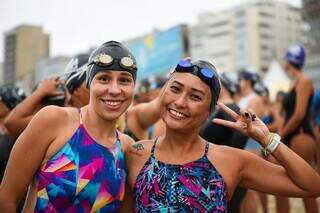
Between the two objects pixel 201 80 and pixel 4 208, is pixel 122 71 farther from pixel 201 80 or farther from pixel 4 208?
pixel 4 208

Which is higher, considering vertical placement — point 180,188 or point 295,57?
point 295,57

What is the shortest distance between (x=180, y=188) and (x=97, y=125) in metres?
0.66

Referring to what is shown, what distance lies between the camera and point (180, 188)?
101 inches

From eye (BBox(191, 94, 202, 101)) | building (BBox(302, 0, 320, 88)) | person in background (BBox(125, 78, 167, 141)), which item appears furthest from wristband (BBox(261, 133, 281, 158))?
building (BBox(302, 0, 320, 88))

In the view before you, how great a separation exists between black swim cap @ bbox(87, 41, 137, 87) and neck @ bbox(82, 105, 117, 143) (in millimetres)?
214

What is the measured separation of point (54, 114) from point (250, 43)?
5402 inches

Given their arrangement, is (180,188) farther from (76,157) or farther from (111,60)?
(111,60)

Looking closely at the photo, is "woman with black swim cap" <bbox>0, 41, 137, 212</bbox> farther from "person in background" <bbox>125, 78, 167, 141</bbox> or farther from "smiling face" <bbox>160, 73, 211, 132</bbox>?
"person in background" <bbox>125, 78, 167, 141</bbox>

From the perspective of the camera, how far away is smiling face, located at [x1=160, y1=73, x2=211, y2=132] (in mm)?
2656

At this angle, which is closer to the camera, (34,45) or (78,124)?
(78,124)

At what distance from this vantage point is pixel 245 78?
6.96 m

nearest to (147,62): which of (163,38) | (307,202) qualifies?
(163,38)

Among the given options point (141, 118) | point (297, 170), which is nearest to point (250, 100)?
point (141, 118)

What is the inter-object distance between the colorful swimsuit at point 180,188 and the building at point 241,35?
130 metres
